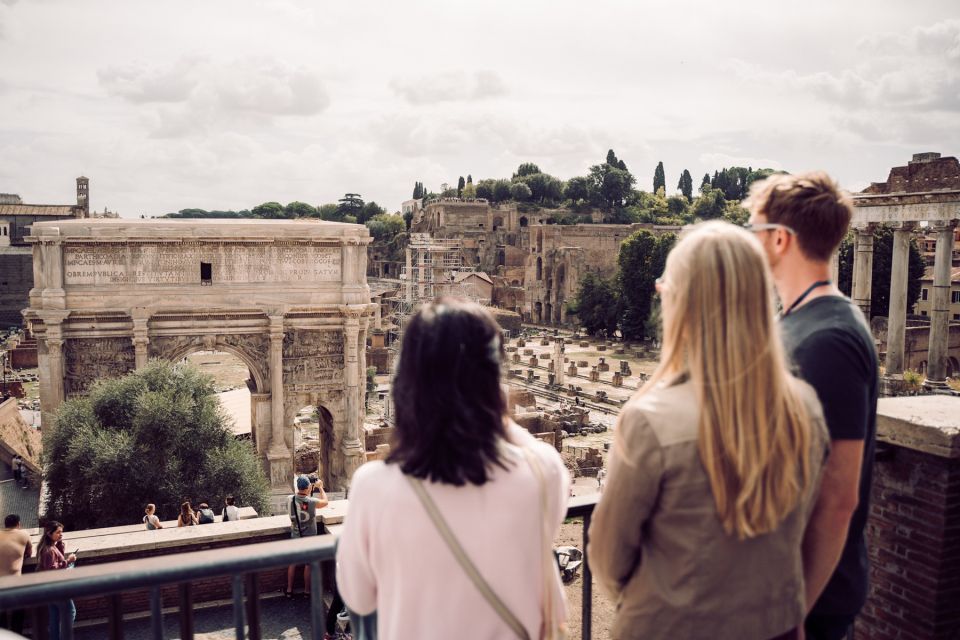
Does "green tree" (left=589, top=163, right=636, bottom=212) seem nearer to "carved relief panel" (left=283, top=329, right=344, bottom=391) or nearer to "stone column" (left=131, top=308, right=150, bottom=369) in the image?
"carved relief panel" (left=283, top=329, right=344, bottom=391)

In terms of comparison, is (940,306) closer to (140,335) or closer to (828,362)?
(140,335)

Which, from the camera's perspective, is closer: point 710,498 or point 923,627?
point 710,498

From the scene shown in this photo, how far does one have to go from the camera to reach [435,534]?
5.76 feet

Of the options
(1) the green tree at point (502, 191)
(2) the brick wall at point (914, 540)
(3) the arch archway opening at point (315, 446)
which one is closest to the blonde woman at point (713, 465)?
(2) the brick wall at point (914, 540)

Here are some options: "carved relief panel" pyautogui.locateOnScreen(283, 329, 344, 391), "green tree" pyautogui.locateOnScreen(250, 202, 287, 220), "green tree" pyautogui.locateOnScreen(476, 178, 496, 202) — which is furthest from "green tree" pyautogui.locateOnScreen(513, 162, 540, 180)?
"carved relief panel" pyautogui.locateOnScreen(283, 329, 344, 391)

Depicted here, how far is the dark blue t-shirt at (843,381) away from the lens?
7.01 ft

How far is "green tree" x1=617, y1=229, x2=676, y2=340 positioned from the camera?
163ft

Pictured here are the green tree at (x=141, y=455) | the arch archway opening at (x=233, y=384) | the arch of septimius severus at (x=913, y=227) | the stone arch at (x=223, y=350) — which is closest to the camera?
the green tree at (x=141, y=455)

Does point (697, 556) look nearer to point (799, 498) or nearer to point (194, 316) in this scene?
point (799, 498)

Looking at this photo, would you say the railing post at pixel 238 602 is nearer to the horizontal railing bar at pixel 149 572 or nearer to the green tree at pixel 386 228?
the horizontal railing bar at pixel 149 572

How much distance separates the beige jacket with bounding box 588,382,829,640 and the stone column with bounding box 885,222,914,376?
22.4 m

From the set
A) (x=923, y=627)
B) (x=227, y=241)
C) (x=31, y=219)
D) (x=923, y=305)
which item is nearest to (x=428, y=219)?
(x=31, y=219)

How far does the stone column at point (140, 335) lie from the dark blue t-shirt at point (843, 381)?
16786mm

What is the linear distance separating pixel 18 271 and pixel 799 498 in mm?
64081
